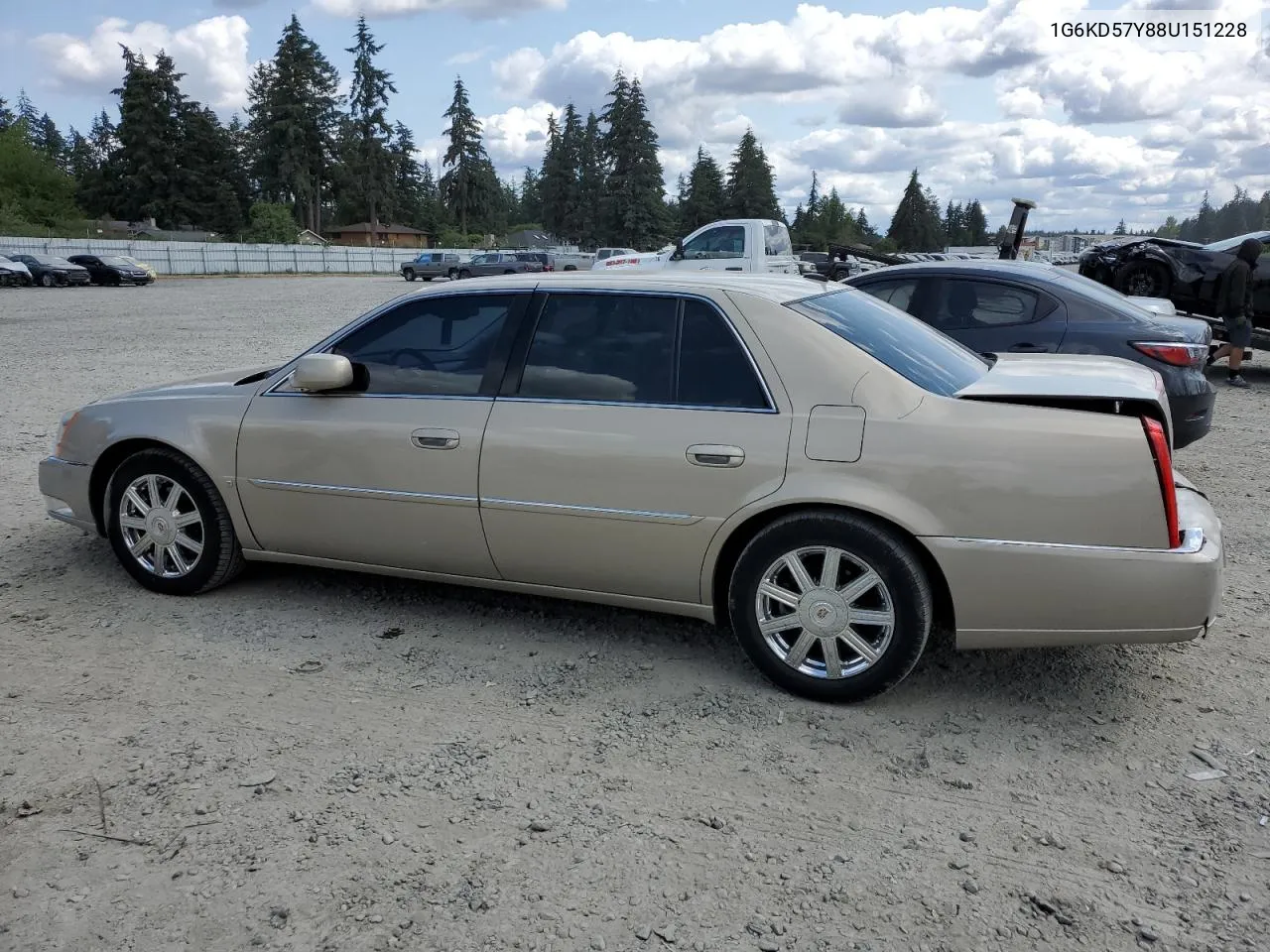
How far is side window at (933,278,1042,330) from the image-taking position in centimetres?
744

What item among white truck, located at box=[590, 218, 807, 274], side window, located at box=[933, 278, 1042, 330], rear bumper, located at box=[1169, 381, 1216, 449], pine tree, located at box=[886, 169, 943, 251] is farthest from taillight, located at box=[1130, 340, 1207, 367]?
pine tree, located at box=[886, 169, 943, 251]

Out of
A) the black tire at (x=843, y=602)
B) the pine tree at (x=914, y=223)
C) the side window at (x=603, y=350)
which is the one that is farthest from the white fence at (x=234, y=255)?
the pine tree at (x=914, y=223)

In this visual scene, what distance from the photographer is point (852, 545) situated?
3521 millimetres

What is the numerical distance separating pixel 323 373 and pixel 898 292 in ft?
16.6

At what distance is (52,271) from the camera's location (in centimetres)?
4206

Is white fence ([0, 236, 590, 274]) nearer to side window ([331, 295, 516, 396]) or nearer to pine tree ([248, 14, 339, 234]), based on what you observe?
pine tree ([248, 14, 339, 234])

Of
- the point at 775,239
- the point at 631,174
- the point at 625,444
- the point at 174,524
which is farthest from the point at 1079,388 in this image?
the point at 631,174

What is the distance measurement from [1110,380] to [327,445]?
3189mm

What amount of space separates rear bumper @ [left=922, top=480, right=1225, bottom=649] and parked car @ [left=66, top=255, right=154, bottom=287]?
4786 centimetres

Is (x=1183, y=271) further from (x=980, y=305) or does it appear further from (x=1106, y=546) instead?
(x=1106, y=546)

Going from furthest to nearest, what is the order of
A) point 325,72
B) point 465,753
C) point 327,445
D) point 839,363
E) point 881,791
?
point 325,72
point 327,445
point 839,363
point 465,753
point 881,791

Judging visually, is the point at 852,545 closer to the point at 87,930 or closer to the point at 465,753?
the point at 465,753

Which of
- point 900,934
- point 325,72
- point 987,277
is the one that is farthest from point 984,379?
point 325,72

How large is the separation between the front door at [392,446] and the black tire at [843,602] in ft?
3.80
